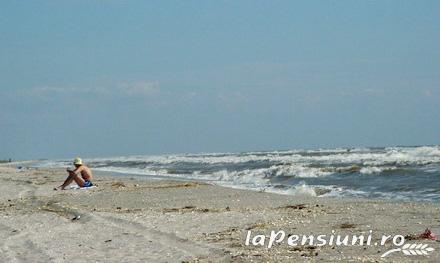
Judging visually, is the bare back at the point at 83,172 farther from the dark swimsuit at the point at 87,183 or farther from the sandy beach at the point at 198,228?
the sandy beach at the point at 198,228

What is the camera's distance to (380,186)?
2033 cm

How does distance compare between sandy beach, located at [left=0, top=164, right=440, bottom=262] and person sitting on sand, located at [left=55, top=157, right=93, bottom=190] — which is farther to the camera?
person sitting on sand, located at [left=55, top=157, right=93, bottom=190]

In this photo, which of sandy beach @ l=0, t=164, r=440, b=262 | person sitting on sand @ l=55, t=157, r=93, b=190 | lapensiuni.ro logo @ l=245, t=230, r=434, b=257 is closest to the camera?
lapensiuni.ro logo @ l=245, t=230, r=434, b=257

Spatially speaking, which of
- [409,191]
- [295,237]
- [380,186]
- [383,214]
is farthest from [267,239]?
[380,186]

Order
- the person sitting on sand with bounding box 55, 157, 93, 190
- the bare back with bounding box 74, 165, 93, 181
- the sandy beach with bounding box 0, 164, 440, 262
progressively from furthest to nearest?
the bare back with bounding box 74, 165, 93, 181 < the person sitting on sand with bounding box 55, 157, 93, 190 < the sandy beach with bounding box 0, 164, 440, 262

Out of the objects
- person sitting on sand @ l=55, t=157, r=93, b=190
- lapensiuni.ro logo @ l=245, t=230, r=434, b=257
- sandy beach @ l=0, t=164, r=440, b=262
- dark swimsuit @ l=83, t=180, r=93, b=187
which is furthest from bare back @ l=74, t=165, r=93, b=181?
lapensiuni.ro logo @ l=245, t=230, r=434, b=257

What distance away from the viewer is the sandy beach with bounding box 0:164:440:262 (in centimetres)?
828

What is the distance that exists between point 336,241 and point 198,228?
9.05 feet

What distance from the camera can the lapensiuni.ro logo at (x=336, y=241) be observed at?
7938 mm

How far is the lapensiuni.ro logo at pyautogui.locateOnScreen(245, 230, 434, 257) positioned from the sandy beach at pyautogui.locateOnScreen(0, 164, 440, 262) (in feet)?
0.27

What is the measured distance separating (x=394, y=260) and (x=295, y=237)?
6.99ft

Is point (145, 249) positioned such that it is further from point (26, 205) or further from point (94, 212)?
point (26, 205)

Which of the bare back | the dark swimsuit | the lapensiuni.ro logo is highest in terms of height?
the bare back

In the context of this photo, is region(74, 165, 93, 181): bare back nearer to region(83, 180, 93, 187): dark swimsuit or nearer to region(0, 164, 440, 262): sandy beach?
region(83, 180, 93, 187): dark swimsuit
